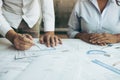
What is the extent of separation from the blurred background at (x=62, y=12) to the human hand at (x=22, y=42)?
2.67 metres

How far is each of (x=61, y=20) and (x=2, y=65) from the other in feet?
10.3

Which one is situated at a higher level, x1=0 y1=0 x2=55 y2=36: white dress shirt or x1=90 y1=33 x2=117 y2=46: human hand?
x1=0 y1=0 x2=55 y2=36: white dress shirt

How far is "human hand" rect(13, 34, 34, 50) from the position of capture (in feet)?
4.54

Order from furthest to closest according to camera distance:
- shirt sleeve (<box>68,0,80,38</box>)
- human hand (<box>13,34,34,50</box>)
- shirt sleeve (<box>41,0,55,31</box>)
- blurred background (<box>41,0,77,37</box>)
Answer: blurred background (<box>41,0,77,37</box>) → shirt sleeve (<box>68,0,80,38</box>) → shirt sleeve (<box>41,0,55,31</box>) → human hand (<box>13,34,34,50</box>)

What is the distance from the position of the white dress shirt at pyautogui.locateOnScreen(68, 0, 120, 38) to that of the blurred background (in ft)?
7.25

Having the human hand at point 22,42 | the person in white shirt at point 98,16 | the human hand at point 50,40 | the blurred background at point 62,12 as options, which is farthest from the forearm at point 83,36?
the blurred background at point 62,12

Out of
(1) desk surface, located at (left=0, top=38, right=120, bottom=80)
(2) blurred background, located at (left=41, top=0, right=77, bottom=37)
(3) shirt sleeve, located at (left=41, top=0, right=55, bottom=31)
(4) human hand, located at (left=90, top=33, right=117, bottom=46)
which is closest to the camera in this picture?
(1) desk surface, located at (left=0, top=38, right=120, bottom=80)

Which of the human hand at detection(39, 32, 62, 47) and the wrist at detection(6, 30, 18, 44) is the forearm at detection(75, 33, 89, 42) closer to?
the human hand at detection(39, 32, 62, 47)

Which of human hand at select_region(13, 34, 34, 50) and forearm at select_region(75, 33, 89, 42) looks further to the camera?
forearm at select_region(75, 33, 89, 42)

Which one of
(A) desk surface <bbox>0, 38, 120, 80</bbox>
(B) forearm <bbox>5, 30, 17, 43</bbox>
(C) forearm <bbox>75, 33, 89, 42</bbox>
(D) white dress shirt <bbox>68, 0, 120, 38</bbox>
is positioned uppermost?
(D) white dress shirt <bbox>68, 0, 120, 38</bbox>

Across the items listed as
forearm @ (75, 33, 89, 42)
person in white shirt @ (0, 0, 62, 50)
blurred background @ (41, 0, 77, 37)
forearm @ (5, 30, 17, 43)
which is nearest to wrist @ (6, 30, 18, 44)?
A: forearm @ (5, 30, 17, 43)

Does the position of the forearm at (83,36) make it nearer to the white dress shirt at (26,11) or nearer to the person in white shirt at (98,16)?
the person in white shirt at (98,16)

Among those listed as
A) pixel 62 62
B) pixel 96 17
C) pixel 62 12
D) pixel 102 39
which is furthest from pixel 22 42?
pixel 62 12

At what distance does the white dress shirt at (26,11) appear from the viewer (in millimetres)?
1715
